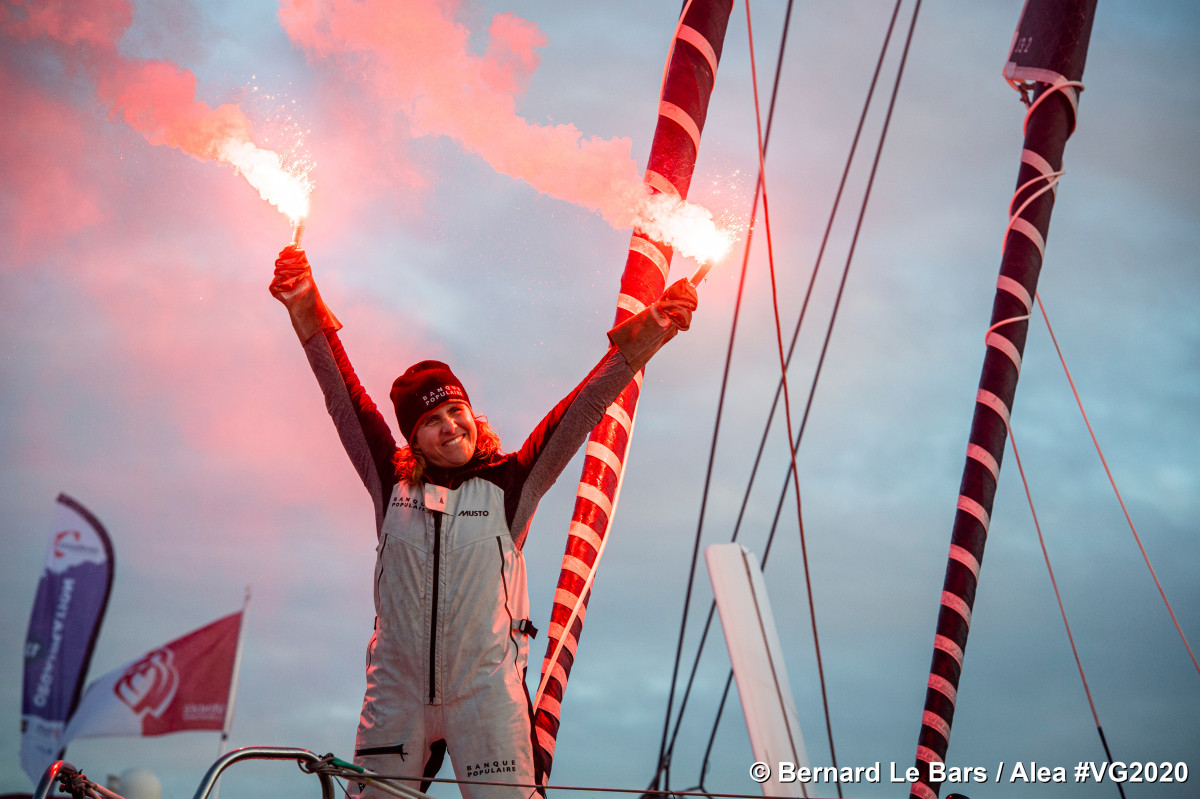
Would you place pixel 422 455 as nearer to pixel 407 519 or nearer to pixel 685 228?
pixel 407 519

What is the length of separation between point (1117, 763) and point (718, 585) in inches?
233

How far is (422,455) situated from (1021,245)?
7770mm

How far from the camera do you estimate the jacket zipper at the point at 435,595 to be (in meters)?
3.46

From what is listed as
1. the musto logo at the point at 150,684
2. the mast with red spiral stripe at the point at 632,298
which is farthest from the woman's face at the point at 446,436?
the musto logo at the point at 150,684

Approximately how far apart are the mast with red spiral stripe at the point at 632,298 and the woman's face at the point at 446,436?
1.96 metres

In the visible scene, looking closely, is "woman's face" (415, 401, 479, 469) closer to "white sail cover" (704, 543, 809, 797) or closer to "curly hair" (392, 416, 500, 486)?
"curly hair" (392, 416, 500, 486)

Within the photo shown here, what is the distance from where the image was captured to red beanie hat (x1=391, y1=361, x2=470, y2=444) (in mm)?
3885

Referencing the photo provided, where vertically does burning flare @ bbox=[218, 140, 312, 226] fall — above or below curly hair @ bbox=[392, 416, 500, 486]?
above

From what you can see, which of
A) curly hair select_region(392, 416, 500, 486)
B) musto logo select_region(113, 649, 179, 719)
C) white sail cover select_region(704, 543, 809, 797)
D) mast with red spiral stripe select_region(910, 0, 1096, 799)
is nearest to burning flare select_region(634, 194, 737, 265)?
curly hair select_region(392, 416, 500, 486)

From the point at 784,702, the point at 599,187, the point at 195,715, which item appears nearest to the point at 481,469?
the point at 784,702

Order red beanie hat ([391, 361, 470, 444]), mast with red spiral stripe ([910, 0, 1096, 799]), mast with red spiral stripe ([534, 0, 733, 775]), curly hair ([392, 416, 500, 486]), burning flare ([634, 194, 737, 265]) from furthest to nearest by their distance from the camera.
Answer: mast with red spiral stripe ([910, 0, 1096, 799]) < mast with red spiral stripe ([534, 0, 733, 775]) < burning flare ([634, 194, 737, 265]) < red beanie hat ([391, 361, 470, 444]) < curly hair ([392, 416, 500, 486])

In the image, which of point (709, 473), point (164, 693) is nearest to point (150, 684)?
point (164, 693)

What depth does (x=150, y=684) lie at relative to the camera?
14039mm

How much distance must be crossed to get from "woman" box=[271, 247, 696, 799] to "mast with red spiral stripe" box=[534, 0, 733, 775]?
1.91 m
